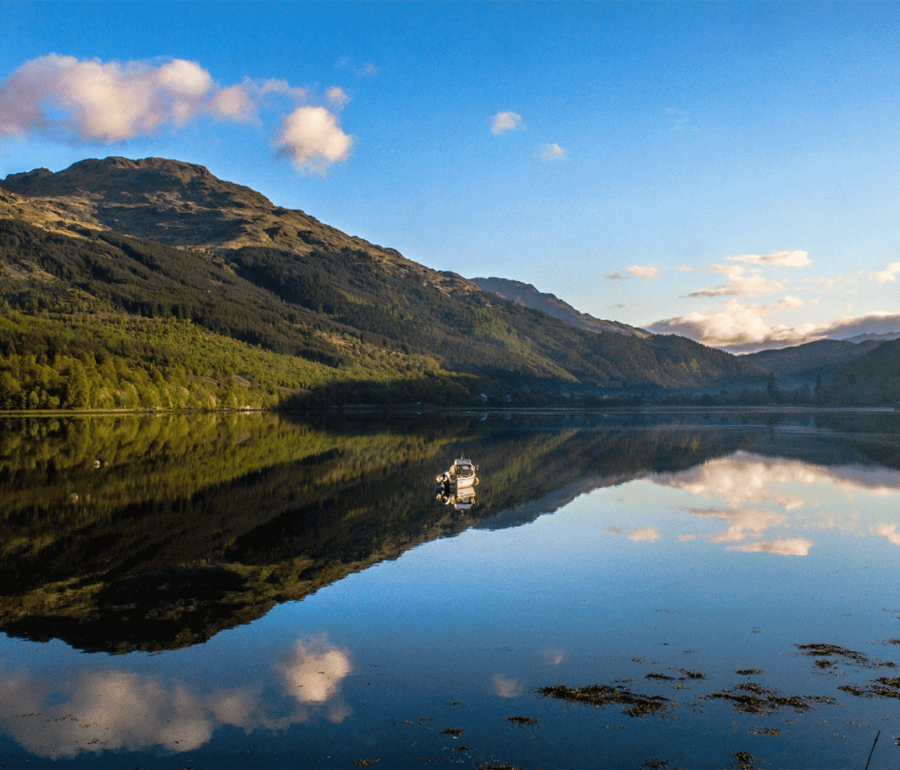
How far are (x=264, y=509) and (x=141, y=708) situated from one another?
113 feet

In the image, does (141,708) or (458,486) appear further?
(458,486)

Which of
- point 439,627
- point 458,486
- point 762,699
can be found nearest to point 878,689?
point 762,699

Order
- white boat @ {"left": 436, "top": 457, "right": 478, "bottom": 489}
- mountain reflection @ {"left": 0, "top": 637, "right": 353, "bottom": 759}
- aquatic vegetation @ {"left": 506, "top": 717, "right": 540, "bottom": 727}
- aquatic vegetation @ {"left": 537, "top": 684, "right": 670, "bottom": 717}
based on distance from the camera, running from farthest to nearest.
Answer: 1. white boat @ {"left": 436, "top": 457, "right": 478, "bottom": 489}
2. aquatic vegetation @ {"left": 537, "top": 684, "right": 670, "bottom": 717}
3. aquatic vegetation @ {"left": 506, "top": 717, "right": 540, "bottom": 727}
4. mountain reflection @ {"left": 0, "top": 637, "right": 353, "bottom": 759}

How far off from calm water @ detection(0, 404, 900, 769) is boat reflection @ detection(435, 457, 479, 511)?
61.5 inches

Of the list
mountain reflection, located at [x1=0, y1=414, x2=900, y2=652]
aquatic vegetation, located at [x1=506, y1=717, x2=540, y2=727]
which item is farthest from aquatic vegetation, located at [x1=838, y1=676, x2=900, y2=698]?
mountain reflection, located at [x1=0, y1=414, x2=900, y2=652]

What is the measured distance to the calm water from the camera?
64.1 feet

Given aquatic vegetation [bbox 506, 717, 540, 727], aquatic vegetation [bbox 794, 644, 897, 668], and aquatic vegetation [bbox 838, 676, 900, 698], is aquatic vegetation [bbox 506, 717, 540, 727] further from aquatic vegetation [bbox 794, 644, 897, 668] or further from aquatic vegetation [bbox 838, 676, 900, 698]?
aquatic vegetation [bbox 794, 644, 897, 668]

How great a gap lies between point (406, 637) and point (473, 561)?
1385 cm

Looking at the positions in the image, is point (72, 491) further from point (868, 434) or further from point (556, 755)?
point (868, 434)

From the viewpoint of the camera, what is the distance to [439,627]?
29.5 metres

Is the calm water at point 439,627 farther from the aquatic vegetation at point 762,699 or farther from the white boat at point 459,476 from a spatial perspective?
the white boat at point 459,476

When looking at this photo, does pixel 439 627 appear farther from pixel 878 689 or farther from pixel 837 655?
pixel 878 689

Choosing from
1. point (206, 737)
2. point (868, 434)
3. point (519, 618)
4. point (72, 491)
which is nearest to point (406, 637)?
point (519, 618)

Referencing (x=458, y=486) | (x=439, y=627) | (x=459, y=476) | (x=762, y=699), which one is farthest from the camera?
(x=459, y=476)
